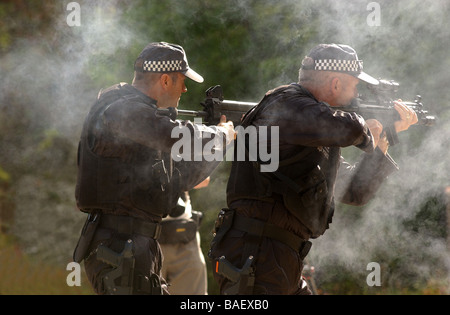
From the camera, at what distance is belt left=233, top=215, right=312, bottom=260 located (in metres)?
3.71

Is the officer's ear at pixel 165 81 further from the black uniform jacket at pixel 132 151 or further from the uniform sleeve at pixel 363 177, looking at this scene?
the uniform sleeve at pixel 363 177

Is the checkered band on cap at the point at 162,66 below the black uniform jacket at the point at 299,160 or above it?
above

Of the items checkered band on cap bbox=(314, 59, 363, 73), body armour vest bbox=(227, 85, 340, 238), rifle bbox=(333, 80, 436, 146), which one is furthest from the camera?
rifle bbox=(333, 80, 436, 146)

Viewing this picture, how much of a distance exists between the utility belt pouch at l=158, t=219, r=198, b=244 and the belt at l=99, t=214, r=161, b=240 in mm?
1892

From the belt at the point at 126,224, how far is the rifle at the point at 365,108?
0.68 m

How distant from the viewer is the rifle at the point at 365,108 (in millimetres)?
4012

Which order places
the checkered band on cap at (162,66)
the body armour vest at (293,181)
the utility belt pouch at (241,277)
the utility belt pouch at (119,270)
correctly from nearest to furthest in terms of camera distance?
the utility belt pouch at (241,277)
the body armour vest at (293,181)
the utility belt pouch at (119,270)
the checkered band on cap at (162,66)

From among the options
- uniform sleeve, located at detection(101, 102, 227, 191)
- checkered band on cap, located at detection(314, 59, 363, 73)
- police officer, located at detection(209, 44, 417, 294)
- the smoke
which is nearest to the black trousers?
police officer, located at detection(209, 44, 417, 294)

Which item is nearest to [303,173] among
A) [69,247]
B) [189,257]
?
[189,257]

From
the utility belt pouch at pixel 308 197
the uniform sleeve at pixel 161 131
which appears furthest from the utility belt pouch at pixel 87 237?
the utility belt pouch at pixel 308 197

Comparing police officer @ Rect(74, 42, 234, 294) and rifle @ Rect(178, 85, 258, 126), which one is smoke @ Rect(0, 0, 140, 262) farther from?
rifle @ Rect(178, 85, 258, 126)

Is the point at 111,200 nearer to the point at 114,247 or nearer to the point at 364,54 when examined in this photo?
the point at 114,247

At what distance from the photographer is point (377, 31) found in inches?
242
